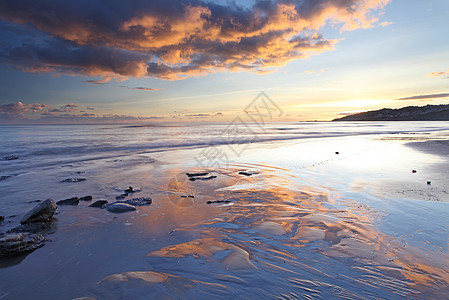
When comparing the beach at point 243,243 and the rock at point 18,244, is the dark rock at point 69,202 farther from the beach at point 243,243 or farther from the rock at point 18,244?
the rock at point 18,244

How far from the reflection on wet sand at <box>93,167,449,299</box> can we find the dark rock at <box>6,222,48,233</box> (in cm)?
244

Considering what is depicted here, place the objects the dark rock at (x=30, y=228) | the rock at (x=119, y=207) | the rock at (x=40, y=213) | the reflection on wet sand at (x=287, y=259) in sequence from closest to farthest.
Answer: the reflection on wet sand at (x=287, y=259) → the dark rock at (x=30, y=228) → the rock at (x=40, y=213) → the rock at (x=119, y=207)

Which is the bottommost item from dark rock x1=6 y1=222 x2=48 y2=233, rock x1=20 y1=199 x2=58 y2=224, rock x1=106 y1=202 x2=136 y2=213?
rock x1=106 y1=202 x2=136 y2=213

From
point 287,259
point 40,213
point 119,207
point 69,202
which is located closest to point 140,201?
point 119,207

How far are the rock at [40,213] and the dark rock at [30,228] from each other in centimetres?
14

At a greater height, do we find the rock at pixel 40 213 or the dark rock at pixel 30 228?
the rock at pixel 40 213

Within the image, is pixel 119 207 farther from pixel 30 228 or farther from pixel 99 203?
pixel 30 228

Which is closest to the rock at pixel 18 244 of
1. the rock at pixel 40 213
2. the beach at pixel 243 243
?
the beach at pixel 243 243

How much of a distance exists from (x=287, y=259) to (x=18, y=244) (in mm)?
4212

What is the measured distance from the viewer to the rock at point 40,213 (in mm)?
4332

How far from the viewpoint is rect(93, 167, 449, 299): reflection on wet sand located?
8.50ft

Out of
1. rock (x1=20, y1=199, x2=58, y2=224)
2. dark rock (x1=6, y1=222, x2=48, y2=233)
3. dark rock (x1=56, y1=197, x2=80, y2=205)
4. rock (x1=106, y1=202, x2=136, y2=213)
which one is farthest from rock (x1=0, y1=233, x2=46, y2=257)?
dark rock (x1=56, y1=197, x2=80, y2=205)

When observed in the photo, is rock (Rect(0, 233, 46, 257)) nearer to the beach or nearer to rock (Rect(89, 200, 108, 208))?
the beach

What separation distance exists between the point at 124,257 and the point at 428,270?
4265mm
